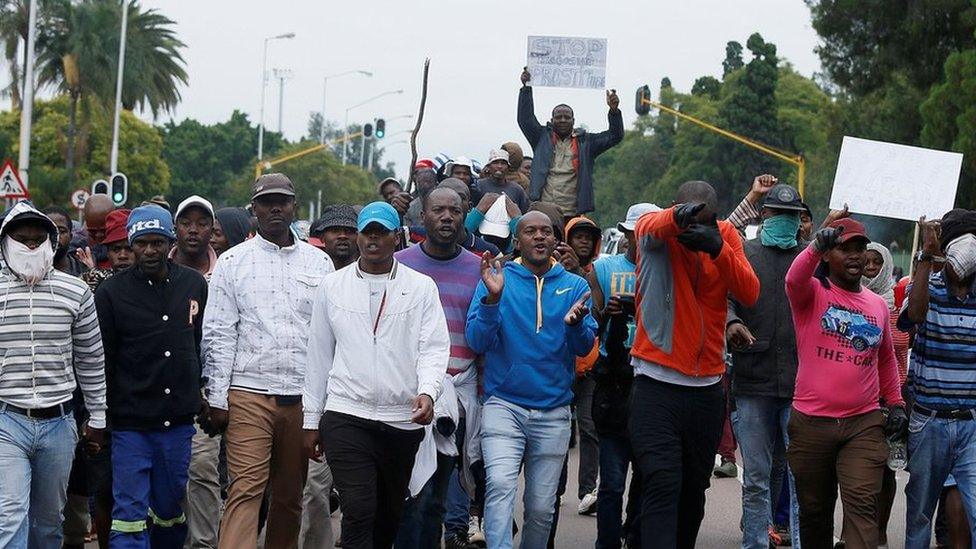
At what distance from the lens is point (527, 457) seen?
856 cm

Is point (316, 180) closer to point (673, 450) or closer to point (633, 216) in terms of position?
point (633, 216)

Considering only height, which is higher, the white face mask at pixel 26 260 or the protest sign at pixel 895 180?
the protest sign at pixel 895 180

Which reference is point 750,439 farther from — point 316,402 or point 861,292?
point 316,402

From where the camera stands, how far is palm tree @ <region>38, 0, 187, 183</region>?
5594 centimetres

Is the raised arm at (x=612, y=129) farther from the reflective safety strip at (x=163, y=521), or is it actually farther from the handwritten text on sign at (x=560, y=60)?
the reflective safety strip at (x=163, y=521)

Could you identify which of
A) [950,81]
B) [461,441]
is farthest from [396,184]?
[950,81]

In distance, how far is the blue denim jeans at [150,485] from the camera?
8.08 metres

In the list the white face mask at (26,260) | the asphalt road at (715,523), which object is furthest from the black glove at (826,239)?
the white face mask at (26,260)

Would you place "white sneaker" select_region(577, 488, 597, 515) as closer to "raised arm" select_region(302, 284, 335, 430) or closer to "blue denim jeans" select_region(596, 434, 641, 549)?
"blue denim jeans" select_region(596, 434, 641, 549)

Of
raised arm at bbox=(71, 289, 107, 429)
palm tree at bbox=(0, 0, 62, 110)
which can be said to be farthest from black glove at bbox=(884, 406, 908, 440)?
palm tree at bbox=(0, 0, 62, 110)

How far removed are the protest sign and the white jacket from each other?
346 cm

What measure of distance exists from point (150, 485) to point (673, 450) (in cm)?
284

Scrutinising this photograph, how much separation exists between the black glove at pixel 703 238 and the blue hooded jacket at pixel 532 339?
3.40 feet

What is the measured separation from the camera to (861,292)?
325 inches
